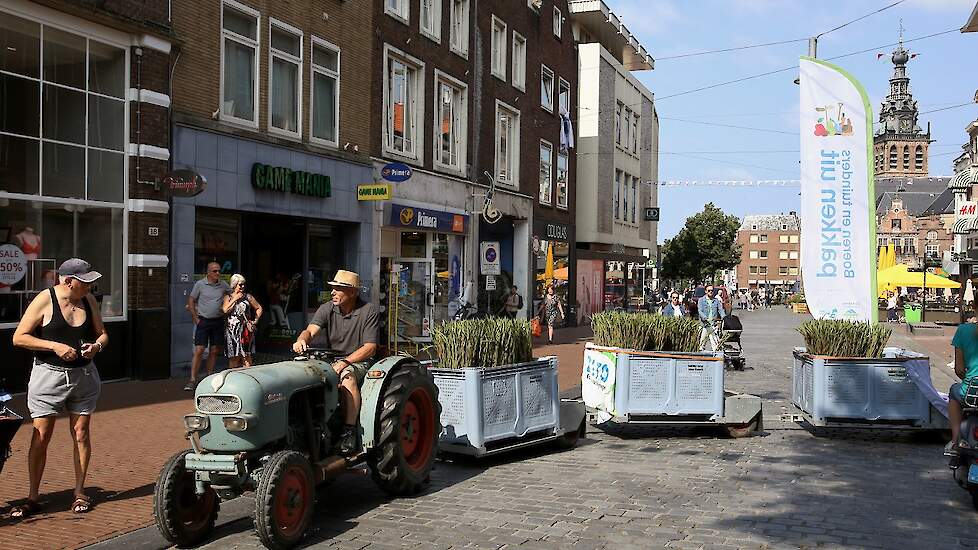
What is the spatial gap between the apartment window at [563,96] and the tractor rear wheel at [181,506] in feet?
89.9

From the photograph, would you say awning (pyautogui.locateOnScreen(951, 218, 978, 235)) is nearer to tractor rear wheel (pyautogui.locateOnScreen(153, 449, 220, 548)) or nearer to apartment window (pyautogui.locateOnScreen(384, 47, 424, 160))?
apartment window (pyautogui.locateOnScreen(384, 47, 424, 160))

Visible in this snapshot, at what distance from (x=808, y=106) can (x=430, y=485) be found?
7.85 metres

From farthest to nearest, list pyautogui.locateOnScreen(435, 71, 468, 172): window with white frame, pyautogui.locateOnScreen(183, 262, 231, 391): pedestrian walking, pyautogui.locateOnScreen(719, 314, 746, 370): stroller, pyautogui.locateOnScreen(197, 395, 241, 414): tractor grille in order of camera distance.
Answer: pyautogui.locateOnScreen(435, 71, 468, 172): window with white frame, pyautogui.locateOnScreen(719, 314, 746, 370): stroller, pyautogui.locateOnScreen(183, 262, 231, 391): pedestrian walking, pyautogui.locateOnScreen(197, 395, 241, 414): tractor grille

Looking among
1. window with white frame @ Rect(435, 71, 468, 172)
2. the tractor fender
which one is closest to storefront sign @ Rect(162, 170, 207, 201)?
the tractor fender

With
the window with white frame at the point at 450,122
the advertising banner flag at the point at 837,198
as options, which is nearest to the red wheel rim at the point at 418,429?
the advertising banner flag at the point at 837,198

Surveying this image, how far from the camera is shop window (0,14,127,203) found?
11086 millimetres

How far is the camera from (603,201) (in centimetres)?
3553

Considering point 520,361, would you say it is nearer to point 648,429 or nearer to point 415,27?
point 648,429

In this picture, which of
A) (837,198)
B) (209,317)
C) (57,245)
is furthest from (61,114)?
(837,198)

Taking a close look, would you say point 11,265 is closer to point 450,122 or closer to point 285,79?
point 285,79

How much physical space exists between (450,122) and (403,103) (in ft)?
8.78

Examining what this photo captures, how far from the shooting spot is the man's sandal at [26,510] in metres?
5.74

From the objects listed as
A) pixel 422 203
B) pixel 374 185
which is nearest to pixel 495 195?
pixel 422 203

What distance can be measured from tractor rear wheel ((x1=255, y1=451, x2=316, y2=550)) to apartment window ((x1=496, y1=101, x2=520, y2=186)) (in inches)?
839
